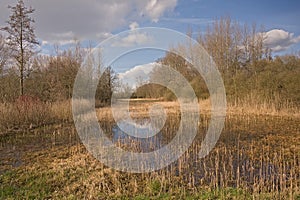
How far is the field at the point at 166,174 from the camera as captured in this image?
4289 millimetres

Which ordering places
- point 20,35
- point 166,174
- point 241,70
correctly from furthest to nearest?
point 241,70 → point 20,35 → point 166,174

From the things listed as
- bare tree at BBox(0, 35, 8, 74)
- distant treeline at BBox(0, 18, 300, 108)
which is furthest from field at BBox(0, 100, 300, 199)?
bare tree at BBox(0, 35, 8, 74)

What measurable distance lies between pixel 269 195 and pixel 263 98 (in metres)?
14.9

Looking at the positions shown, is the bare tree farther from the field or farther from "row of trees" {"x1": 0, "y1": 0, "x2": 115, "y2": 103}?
the field

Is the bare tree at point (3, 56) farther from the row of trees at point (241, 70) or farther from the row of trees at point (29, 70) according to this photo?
the row of trees at point (241, 70)

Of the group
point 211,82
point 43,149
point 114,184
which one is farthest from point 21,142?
point 211,82

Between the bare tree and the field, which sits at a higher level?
the bare tree

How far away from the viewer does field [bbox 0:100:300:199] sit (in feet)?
14.1

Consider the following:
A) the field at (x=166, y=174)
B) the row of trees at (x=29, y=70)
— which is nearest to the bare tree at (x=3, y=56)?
the row of trees at (x=29, y=70)

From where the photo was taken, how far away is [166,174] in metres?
5.35

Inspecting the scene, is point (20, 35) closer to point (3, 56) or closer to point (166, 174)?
point (3, 56)

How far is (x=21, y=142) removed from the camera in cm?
965

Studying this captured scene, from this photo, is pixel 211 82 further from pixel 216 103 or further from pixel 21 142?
pixel 21 142

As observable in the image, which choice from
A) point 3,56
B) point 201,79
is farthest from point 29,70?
point 201,79
